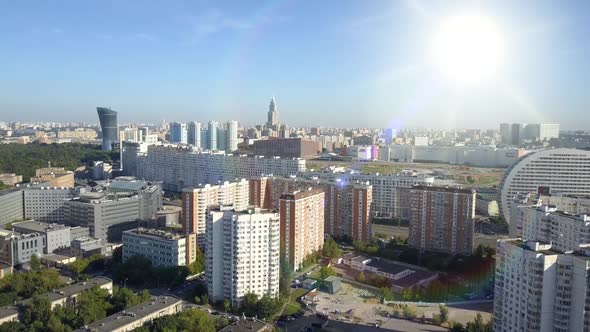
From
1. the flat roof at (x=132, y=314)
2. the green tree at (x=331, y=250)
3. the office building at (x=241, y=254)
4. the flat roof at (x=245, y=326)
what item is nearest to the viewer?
the flat roof at (x=132, y=314)

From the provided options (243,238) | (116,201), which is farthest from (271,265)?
(116,201)

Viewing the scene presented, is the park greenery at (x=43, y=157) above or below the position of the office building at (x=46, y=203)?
above

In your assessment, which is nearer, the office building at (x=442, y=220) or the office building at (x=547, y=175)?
the office building at (x=442, y=220)

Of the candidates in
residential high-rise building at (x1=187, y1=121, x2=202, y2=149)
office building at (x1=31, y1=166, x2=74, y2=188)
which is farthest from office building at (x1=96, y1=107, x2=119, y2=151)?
office building at (x1=31, y1=166, x2=74, y2=188)

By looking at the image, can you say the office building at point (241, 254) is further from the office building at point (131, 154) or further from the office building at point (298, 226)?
the office building at point (131, 154)

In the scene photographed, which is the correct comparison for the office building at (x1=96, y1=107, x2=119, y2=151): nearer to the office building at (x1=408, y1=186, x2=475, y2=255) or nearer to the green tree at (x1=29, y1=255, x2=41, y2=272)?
the green tree at (x1=29, y1=255, x2=41, y2=272)

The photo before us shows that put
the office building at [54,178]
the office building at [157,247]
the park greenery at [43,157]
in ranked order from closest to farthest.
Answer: the office building at [157,247] → the office building at [54,178] → the park greenery at [43,157]

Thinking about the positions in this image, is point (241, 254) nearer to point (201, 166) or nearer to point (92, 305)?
point (92, 305)

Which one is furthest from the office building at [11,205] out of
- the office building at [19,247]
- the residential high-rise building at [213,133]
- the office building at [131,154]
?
the residential high-rise building at [213,133]
